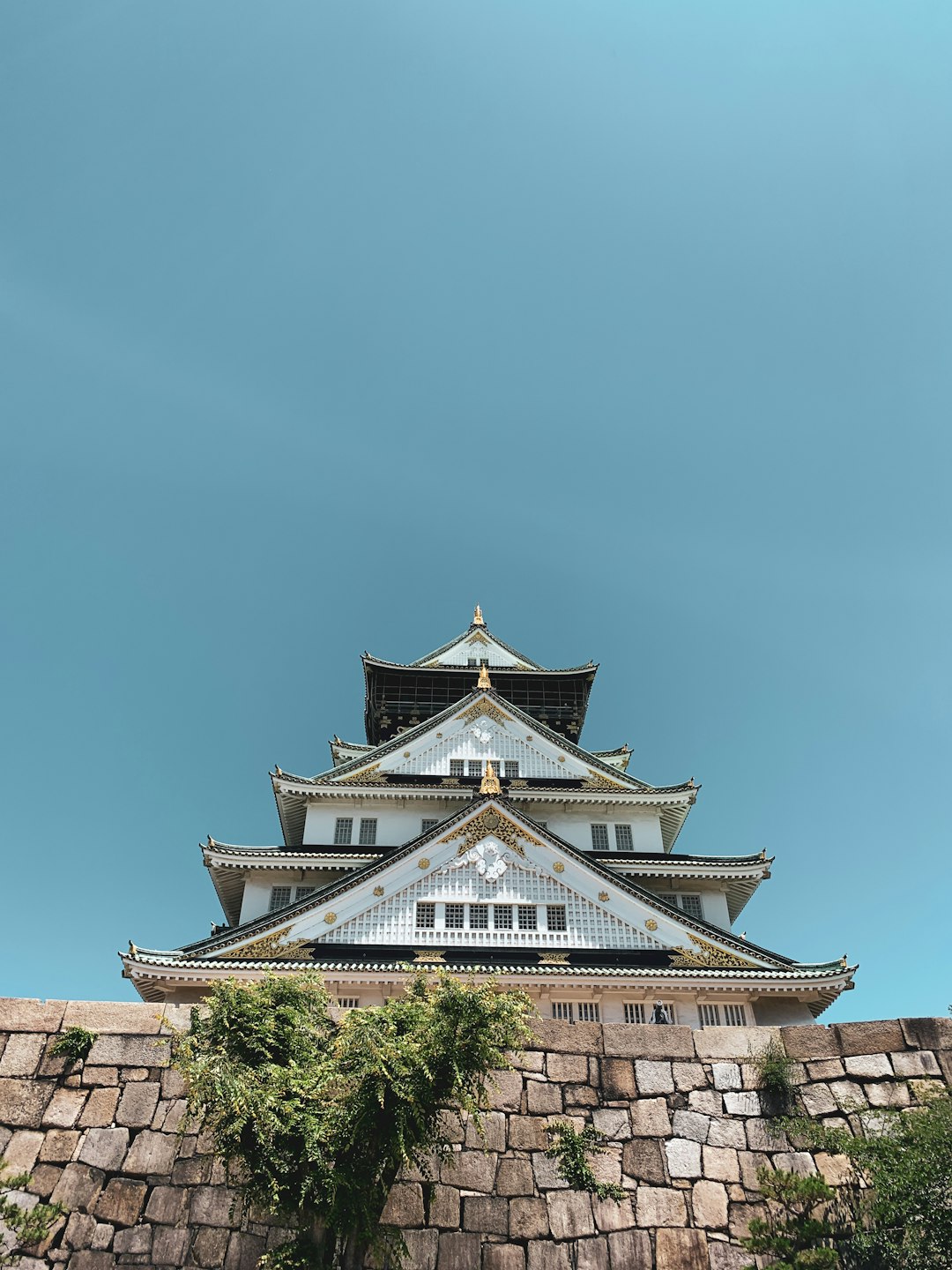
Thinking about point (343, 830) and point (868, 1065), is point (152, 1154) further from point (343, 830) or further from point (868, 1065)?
point (343, 830)

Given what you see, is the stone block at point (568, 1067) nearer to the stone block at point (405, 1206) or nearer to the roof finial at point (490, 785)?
the stone block at point (405, 1206)

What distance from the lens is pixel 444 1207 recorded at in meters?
8.48

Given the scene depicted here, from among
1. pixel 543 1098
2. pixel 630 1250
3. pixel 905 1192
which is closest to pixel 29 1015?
pixel 543 1098

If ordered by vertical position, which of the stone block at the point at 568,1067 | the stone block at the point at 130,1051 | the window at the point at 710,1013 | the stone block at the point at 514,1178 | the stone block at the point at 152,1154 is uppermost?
the window at the point at 710,1013

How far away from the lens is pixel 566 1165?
342 inches

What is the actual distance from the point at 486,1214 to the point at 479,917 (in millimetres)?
10315

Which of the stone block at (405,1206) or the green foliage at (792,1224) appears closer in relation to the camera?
the green foliage at (792,1224)

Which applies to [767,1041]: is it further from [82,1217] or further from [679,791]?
[679,791]

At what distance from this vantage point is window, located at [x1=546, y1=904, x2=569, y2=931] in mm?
18500

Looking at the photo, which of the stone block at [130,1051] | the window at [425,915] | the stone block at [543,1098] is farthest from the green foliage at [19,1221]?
the window at [425,915]

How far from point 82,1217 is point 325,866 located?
44.9 ft

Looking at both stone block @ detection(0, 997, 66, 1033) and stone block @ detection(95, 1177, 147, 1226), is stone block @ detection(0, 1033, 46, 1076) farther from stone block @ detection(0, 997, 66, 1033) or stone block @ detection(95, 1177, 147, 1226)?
stone block @ detection(95, 1177, 147, 1226)

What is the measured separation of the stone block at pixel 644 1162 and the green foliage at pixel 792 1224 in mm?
947

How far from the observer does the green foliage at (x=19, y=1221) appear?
7848 millimetres
